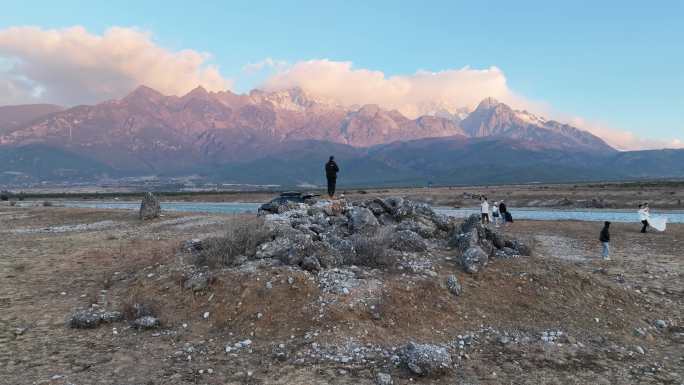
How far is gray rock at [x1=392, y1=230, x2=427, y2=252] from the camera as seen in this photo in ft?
53.2

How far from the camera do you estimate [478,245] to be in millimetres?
16172

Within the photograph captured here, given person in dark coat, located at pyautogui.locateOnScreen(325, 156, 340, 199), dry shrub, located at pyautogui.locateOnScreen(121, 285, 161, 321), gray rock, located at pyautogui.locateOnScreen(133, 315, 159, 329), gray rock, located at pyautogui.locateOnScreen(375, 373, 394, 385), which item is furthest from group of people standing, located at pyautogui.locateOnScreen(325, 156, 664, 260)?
gray rock, located at pyautogui.locateOnScreen(375, 373, 394, 385)

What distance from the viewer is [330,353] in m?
10.3

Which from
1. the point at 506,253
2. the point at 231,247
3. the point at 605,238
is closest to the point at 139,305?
the point at 231,247

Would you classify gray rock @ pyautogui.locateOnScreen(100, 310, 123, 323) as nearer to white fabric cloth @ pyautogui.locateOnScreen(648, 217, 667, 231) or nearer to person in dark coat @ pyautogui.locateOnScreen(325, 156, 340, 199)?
person in dark coat @ pyautogui.locateOnScreen(325, 156, 340, 199)

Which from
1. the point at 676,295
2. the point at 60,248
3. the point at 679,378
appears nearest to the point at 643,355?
the point at 679,378

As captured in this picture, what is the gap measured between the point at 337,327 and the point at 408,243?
5938 millimetres

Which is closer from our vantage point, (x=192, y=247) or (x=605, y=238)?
(x=192, y=247)

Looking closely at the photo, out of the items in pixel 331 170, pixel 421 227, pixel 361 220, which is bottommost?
pixel 421 227

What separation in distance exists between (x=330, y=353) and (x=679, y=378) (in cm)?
768

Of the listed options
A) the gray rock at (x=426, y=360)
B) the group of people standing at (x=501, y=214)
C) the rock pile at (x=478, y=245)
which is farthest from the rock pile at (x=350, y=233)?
the gray rock at (x=426, y=360)

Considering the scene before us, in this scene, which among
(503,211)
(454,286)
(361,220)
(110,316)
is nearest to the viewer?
(110,316)

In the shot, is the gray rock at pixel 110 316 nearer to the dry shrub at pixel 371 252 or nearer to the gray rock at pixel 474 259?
the dry shrub at pixel 371 252

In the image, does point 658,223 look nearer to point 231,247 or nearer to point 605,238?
point 605,238
